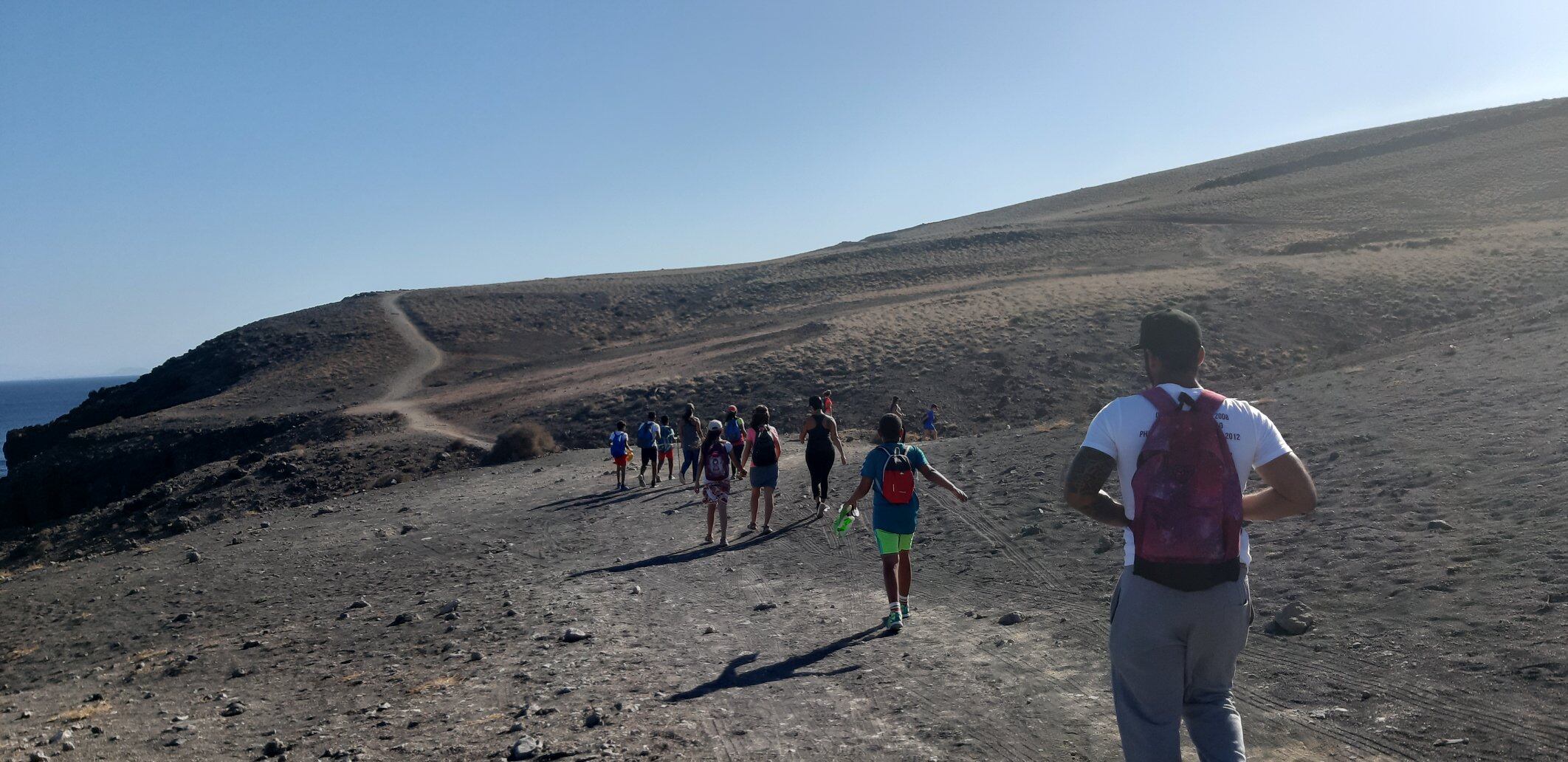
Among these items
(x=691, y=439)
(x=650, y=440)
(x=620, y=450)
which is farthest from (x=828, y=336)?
(x=620, y=450)

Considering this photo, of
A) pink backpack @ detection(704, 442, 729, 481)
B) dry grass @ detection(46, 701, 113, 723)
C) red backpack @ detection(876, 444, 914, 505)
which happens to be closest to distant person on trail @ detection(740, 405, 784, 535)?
pink backpack @ detection(704, 442, 729, 481)

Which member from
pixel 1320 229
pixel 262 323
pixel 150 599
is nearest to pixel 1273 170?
pixel 1320 229

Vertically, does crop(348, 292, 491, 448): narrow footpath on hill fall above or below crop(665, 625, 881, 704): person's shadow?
above

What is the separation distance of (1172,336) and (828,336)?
40.6m

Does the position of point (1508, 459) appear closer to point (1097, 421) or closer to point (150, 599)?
point (1097, 421)

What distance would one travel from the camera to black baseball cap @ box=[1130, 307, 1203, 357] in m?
3.62

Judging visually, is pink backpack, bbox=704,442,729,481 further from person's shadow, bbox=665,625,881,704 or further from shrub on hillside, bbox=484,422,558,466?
shrub on hillside, bbox=484,422,558,466

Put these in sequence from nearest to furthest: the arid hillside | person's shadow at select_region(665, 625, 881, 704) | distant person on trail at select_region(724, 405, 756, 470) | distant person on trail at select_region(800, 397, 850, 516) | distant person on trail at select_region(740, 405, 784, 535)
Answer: person's shadow at select_region(665, 625, 881, 704)
distant person on trail at select_region(740, 405, 784, 535)
distant person on trail at select_region(800, 397, 850, 516)
distant person on trail at select_region(724, 405, 756, 470)
the arid hillside

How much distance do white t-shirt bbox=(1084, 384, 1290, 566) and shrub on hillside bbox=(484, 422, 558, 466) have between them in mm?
27355

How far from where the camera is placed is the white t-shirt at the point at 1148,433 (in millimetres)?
3523

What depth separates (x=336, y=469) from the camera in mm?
30875

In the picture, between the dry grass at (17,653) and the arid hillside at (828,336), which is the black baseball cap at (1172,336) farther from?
→ the arid hillside at (828,336)

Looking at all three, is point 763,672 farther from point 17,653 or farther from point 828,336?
point 828,336

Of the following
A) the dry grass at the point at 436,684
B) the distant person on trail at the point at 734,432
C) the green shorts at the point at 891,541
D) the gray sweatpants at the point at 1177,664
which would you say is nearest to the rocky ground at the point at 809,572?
the dry grass at the point at 436,684
